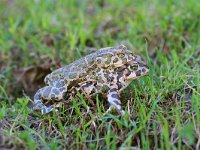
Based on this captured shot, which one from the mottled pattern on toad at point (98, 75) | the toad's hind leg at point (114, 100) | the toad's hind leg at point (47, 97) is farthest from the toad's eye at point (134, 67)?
the toad's hind leg at point (47, 97)

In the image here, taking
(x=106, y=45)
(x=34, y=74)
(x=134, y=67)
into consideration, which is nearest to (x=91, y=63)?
(x=134, y=67)

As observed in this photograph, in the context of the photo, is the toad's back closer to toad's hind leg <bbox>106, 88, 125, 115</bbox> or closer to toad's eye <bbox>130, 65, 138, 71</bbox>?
toad's eye <bbox>130, 65, 138, 71</bbox>

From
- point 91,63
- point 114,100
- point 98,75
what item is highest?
point 91,63

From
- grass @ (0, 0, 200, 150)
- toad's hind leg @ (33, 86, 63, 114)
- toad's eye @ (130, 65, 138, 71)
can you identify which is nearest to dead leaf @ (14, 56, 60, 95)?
grass @ (0, 0, 200, 150)

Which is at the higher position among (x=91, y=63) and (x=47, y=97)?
(x=91, y=63)

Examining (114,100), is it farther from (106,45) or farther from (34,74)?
(34,74)

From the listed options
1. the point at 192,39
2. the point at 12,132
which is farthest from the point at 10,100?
the point at 192,39

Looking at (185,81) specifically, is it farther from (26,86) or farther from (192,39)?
(26,86)

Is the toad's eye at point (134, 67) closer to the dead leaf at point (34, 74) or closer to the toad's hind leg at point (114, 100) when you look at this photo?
the toad's hind leg at point (114, 100)
